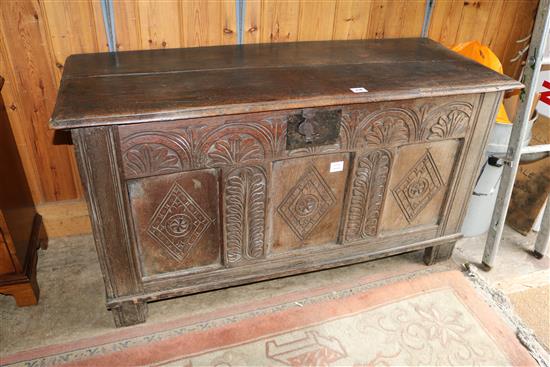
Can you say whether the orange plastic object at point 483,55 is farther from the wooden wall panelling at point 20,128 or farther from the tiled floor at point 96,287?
the wooden wall panelling at point 20,128

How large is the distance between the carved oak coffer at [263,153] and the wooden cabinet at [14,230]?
39 cm

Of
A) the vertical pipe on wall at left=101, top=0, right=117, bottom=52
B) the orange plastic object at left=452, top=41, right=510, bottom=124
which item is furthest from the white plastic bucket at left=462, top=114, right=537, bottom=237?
the vertical pipe on wall at left=101, top=0, right=117, bottom=52

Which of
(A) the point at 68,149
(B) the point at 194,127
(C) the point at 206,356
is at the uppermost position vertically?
(B) the point at 194,127

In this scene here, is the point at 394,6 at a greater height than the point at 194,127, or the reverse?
the point at 394,6

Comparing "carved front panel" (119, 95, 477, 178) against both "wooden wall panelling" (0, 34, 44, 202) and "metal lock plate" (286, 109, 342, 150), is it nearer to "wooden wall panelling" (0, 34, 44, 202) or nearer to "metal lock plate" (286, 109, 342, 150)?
"metal lock plate" (286, 109, 342, 150)

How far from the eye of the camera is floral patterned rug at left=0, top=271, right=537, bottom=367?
5.58 ft

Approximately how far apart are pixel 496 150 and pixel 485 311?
71 cm

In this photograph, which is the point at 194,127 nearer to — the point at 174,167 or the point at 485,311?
the point at 174,167

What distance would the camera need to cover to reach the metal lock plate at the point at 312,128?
1.54 m

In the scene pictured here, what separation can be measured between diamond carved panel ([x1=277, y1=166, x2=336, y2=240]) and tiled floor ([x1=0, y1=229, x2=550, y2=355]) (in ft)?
1.18

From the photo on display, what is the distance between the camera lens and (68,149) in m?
2.04

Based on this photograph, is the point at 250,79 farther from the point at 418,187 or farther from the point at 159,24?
the point at 418,187

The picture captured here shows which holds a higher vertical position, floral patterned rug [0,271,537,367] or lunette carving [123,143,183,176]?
lunette carving [123,143,183,176]

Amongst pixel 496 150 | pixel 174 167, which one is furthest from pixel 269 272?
pixel 496 150
